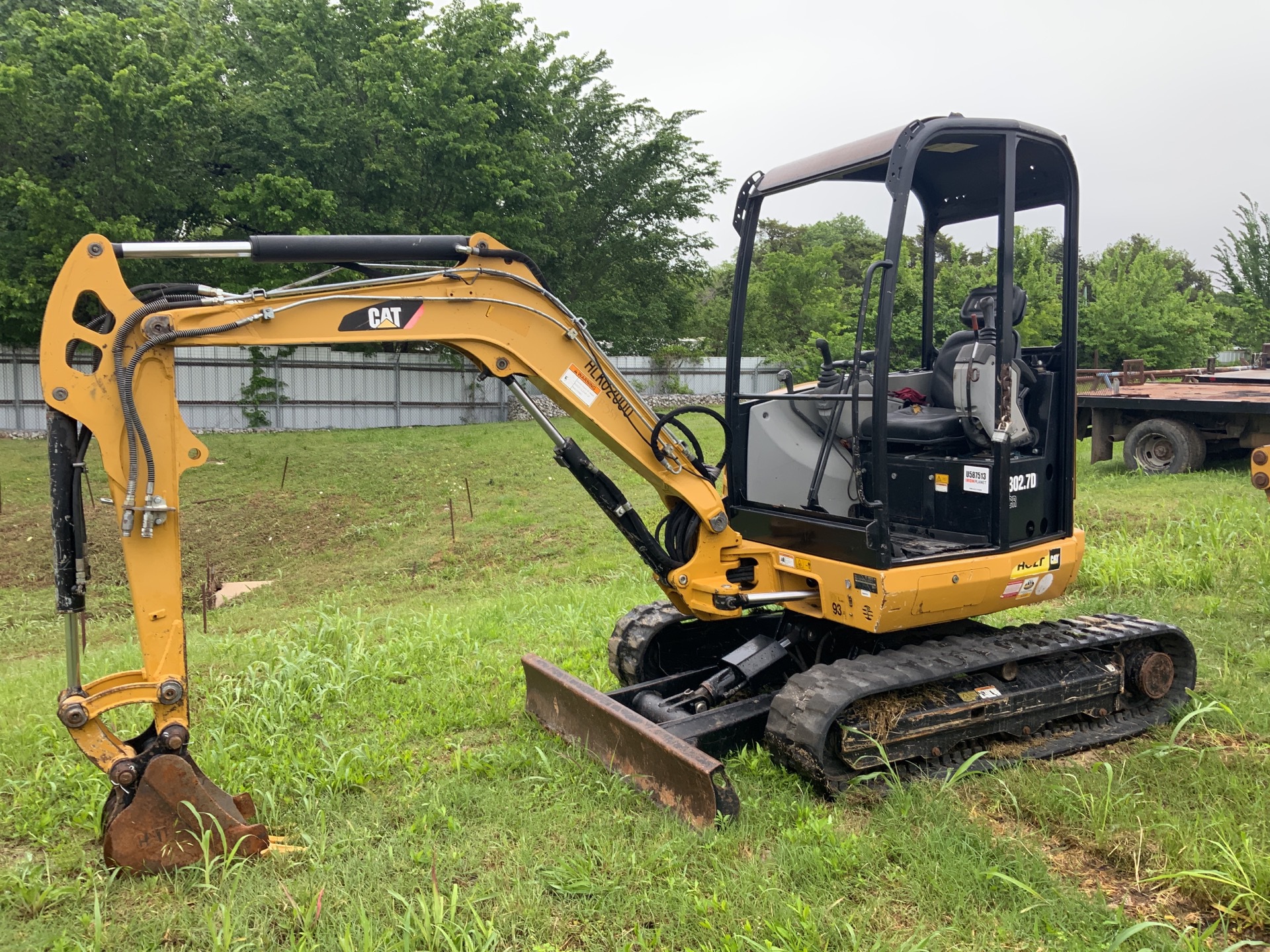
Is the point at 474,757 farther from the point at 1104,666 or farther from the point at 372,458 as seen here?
the point at 372,458

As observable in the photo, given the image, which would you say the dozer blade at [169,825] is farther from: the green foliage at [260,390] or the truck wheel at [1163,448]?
the green foliage at [260,390]

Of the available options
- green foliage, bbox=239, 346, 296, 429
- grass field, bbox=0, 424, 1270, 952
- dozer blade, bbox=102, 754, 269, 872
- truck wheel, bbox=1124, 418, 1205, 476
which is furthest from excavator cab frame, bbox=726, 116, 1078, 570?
green foliage, bbox=239, 346, 296, 429

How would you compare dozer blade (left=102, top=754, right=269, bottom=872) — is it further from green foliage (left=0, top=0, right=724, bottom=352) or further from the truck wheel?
green foliage (left=0, top=0, right=724, bottom=352)

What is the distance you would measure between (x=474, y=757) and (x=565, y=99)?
79.3ft

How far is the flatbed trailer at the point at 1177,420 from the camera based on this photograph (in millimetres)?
13281

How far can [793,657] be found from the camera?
5367mm

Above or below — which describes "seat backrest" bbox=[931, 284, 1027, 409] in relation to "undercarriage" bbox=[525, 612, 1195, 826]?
above

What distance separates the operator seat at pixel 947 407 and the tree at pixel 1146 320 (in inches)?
920

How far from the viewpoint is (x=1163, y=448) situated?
1414 centimetres

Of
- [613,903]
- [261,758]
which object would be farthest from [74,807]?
[613,903]

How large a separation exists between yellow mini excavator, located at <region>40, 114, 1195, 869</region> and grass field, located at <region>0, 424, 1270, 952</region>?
245mm

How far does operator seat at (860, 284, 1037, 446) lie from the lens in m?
5.03

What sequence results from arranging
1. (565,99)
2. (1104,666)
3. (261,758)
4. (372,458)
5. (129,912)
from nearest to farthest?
(129,912)
(261,758)
(1104,666)
(372,458)
(565,99)

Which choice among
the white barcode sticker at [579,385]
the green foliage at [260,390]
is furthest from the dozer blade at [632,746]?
the green foliage at [260,390]
